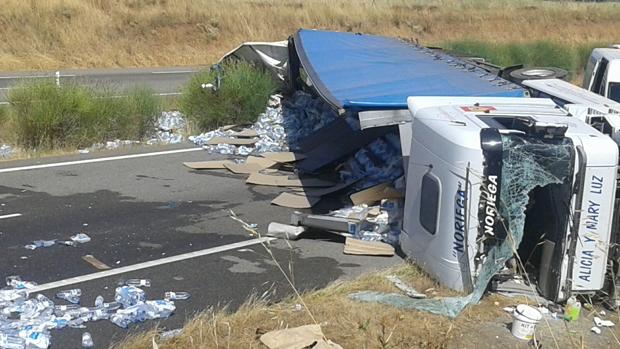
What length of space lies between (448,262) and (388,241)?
1487mm

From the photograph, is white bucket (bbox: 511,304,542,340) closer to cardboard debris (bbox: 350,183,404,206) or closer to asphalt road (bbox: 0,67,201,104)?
cardboard debris (bbox: 350,183,404,206)

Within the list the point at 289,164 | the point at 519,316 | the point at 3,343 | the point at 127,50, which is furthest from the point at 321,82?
the point at 127,50

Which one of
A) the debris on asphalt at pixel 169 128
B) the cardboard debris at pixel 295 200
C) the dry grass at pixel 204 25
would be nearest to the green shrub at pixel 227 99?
the debris on asphalt at pixel 169 128

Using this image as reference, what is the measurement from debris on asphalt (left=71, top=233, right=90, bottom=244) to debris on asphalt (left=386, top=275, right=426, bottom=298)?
10.1 feet

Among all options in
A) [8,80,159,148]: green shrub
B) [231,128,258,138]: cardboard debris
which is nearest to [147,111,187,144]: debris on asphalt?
[8,80,159,148]: green shrub

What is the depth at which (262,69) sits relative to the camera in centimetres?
1526

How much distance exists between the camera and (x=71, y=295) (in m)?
6.24

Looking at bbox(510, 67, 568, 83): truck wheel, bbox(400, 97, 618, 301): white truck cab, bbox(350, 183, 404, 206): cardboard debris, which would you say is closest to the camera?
bbox(400, 97, 618, 301): white truck cab

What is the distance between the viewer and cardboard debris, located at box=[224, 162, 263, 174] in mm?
10773

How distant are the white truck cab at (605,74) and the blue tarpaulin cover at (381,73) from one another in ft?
4.52

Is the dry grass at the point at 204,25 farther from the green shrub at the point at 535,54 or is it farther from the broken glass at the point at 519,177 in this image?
the broken glass at the point at 519,177

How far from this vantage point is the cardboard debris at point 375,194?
872 cm

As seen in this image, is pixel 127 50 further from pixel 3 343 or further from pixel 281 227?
pixel 3 343

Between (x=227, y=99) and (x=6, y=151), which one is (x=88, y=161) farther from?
(x=227, y=99)
